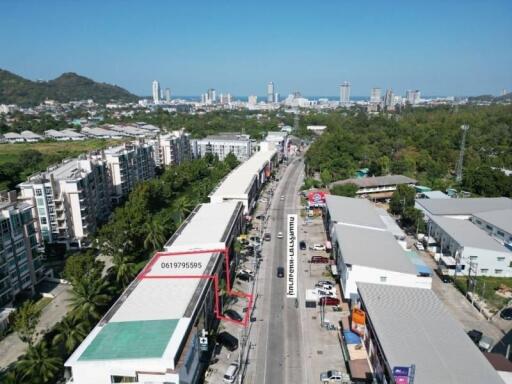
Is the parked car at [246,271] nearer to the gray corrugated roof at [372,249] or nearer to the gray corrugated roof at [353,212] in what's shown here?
the gray corrugated roof at [372,249]

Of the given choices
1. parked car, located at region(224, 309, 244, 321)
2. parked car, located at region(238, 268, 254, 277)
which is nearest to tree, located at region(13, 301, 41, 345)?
parked car, located at region(224, 309, 244, 321)

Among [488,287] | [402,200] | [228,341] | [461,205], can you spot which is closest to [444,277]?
[488,287]

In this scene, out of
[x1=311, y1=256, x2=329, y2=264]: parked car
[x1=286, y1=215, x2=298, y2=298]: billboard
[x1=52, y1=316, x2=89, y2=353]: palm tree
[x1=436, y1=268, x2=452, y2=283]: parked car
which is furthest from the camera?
[x1=311, y1=256, x2=329, y2=264]: parked car

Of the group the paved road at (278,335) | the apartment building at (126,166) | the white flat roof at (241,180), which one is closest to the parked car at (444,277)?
the paved road at (278,335)

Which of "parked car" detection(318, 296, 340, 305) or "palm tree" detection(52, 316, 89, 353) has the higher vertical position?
"palm tree" detection(52, 316, 89, 353)

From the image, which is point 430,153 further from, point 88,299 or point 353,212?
point 88,299

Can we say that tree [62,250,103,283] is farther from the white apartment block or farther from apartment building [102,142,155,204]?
the white apartment block
